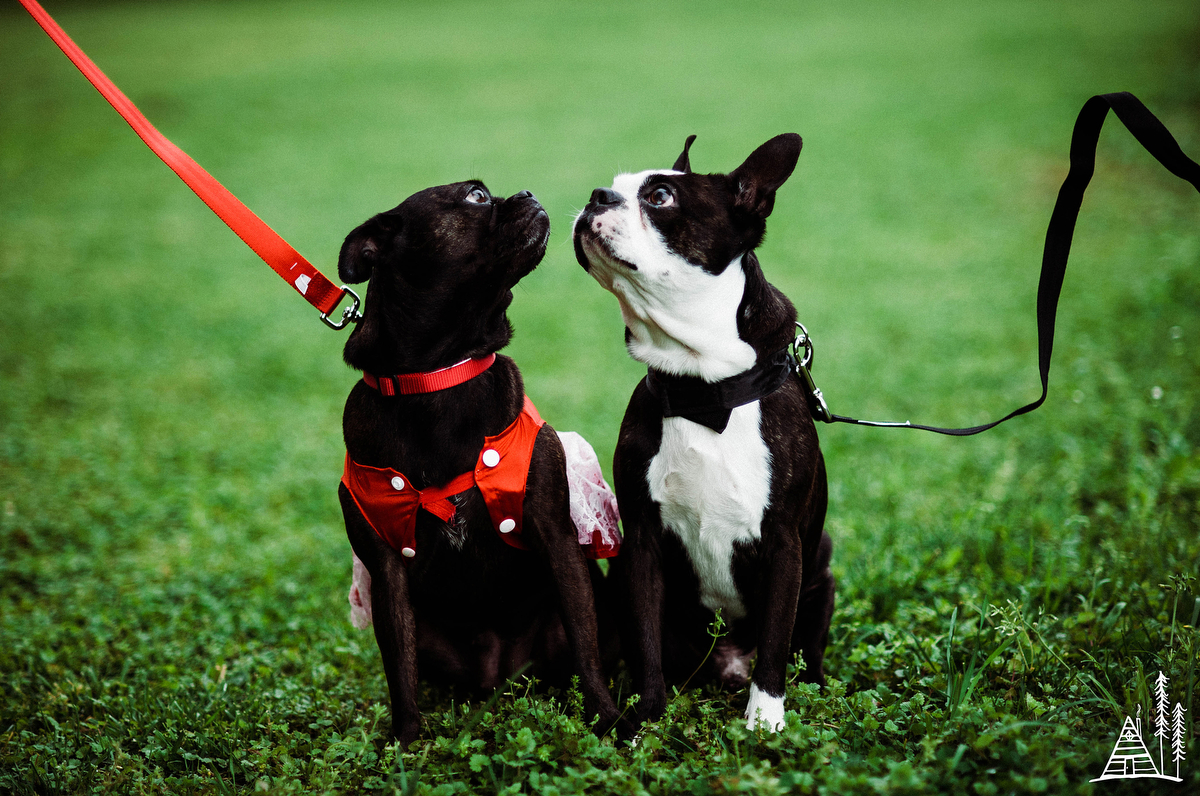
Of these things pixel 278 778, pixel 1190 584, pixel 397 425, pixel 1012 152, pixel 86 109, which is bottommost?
pixel 278 778

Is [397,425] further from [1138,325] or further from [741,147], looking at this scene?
[741,147]

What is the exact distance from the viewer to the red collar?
2785mm

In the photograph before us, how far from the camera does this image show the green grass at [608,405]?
9.02 feet

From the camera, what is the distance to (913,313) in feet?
31.2

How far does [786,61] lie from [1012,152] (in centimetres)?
900

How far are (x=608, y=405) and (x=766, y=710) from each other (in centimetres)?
499

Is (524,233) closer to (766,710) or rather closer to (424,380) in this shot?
(424,380)

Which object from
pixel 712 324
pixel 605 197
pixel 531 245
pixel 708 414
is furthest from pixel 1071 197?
pixel 531 245

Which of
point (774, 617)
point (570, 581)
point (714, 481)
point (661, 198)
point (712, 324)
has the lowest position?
point (774, 617)

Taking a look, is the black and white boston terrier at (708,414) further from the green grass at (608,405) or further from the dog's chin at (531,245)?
the green grass at (608,405)

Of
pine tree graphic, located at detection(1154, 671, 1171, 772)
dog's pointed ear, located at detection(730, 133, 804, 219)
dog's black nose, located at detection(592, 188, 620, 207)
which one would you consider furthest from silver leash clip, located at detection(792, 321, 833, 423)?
pine tree graphic, located at detection(1154, 671, 1171, 772)

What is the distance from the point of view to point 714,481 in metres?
2.72

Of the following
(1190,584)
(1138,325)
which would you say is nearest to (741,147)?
(1138,325)
